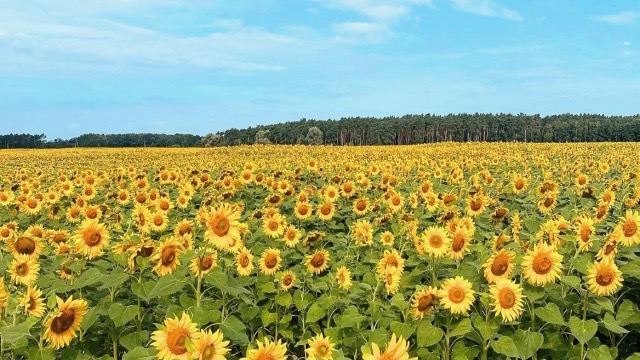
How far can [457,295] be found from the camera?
353cm

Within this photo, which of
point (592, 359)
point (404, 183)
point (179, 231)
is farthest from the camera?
point (404, 183)

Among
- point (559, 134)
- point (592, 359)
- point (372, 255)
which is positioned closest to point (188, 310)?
point (372, 255)

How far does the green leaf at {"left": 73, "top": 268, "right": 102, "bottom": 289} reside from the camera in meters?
3.75

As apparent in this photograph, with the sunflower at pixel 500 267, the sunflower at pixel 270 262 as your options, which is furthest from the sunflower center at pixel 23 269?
the sunflower at pixel 500 267

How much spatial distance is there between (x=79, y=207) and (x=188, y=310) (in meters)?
5.37

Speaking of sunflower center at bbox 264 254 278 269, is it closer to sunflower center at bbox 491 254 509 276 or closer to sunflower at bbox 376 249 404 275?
sunflower at bbox 376 249 404 275

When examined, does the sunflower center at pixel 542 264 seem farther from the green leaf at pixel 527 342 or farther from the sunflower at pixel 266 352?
the sunflower at pixel 266 352

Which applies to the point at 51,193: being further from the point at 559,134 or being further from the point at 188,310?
the point at 559,134

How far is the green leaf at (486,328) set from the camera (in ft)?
11.3

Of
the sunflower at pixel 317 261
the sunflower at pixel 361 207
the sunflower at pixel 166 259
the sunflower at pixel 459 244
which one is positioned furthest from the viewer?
the sunflower at pixel 361 207

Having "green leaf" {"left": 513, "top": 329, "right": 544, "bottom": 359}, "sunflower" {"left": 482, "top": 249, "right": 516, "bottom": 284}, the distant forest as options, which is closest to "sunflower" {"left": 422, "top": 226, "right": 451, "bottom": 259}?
"sunflower" {"left": 482, "top": 249, "right": 516, "bottom": 284}

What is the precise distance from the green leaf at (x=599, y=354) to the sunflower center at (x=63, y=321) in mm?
3365

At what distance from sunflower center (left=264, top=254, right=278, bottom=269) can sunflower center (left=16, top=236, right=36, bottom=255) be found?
219 centimetres

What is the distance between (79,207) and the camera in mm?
8148
